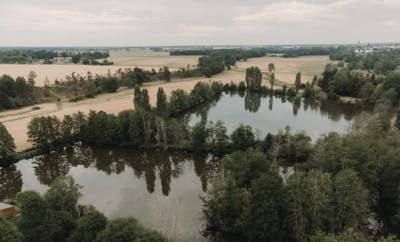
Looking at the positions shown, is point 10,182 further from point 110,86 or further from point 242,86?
point 242,86

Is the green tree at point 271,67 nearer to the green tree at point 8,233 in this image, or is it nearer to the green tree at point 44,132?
the green tree at point 44,132

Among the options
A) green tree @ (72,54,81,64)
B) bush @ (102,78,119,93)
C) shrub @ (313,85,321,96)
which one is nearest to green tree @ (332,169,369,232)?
shrub @ (313,85,321,96)

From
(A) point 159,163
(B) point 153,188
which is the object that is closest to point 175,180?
(B) point 153,188

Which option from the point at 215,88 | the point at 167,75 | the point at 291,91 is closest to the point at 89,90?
the point at 167,75

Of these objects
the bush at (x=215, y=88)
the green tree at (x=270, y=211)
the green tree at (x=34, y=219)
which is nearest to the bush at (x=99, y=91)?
the bush at (x=215, y=88)

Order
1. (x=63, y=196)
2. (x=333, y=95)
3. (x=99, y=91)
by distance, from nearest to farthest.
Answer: (x=63, y=196) → (x=333, y=95) → (x=99, y=91)

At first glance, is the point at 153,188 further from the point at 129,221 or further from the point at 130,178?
the point at 129,221
